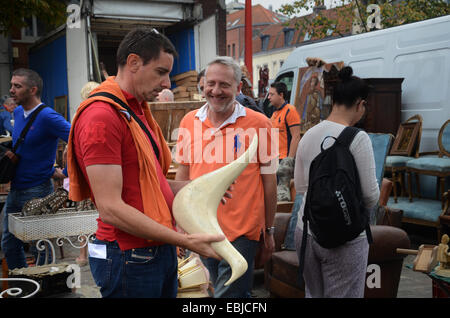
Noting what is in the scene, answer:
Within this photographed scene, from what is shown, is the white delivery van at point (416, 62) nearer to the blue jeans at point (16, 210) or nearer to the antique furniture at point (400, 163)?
the antique furniture at point (400, 163)

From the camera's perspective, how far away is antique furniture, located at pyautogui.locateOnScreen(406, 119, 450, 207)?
239 inches

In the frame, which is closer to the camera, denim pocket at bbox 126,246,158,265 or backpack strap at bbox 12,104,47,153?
denim pocket at bbox 126,246,158,265

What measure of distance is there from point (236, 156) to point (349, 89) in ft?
2.53

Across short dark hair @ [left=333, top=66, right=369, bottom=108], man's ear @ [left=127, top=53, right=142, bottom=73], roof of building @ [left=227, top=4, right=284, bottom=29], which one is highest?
roof of building @ [left=227, top=4, right=284, bottom=29]

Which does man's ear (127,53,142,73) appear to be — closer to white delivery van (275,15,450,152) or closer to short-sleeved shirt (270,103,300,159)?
→ short-sleeved shirt (270,103,300,159)

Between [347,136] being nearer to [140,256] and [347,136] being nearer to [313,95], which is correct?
[140,256]

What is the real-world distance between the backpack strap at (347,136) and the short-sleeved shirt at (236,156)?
466mm

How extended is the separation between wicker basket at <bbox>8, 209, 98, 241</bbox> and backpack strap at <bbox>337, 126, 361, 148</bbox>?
2.40m

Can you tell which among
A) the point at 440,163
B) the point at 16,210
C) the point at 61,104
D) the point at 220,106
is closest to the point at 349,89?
the point at 220,106

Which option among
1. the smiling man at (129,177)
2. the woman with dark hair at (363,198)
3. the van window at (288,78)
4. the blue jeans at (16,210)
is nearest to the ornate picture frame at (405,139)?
the van window at (288,78)

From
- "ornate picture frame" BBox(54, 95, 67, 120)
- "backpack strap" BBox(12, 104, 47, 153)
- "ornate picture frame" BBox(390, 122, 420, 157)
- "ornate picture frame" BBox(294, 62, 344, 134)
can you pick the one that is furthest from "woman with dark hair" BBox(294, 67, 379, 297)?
"ornate picture frame" BBox(54, 95, 67, 120)
